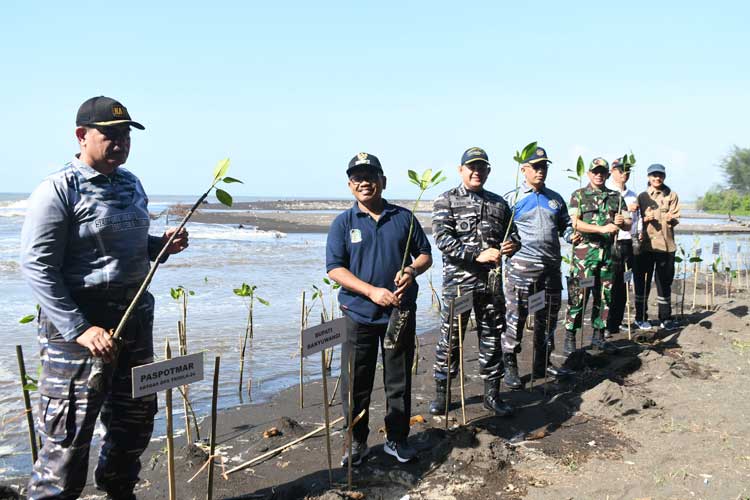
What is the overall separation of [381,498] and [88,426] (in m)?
1.64

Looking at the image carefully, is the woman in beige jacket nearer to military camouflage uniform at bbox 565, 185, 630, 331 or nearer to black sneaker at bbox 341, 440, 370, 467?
military camouflage uniform at bbox 565, 185, 630, 331

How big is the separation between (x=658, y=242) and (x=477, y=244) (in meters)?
4.28

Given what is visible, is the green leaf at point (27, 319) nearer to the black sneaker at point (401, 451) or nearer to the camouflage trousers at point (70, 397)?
the camouflage trousers at point (70, 397)

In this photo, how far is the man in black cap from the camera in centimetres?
359

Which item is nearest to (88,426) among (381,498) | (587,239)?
(381,498)

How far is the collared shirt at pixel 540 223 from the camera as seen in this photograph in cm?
528

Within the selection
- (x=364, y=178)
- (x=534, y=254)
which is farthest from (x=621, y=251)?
(x=364, y=178)

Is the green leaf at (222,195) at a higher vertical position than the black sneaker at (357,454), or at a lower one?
higher

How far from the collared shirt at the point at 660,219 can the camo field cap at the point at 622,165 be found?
76 cm

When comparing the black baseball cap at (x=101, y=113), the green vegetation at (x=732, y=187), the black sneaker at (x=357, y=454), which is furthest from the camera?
the green vegetation at (x=732, y=187)

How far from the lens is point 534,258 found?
209 inches

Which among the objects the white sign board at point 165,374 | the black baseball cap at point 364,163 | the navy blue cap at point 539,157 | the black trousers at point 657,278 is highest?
the navy blue cap at point 539,157

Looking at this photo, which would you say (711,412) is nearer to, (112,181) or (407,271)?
(407,271)

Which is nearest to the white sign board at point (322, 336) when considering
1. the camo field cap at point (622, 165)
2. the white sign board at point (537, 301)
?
the white sign board at point (537, 301)
